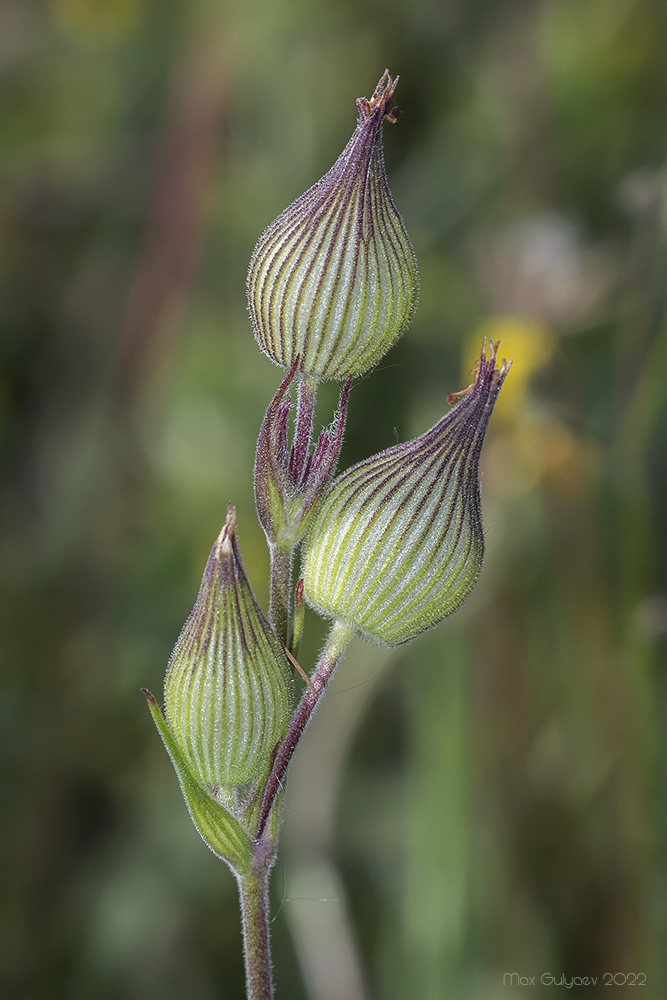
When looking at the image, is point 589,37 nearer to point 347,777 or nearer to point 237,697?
point 347,777

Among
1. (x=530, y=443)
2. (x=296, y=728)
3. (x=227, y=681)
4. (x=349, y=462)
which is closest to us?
(x=227, y=681)

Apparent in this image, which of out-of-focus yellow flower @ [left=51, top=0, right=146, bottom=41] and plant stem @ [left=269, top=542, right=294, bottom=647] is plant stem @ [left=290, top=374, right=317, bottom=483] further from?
out-of-focus yellow flower @ [left=51, top=0, right=146, bottom=41]

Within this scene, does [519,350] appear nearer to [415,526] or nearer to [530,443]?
[530,443]

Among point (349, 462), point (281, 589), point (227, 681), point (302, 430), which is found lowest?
point (227, 681)

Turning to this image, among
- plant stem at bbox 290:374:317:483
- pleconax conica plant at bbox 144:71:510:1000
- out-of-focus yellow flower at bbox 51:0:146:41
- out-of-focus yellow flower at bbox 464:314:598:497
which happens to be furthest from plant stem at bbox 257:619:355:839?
out-of-focus yellow flower at bbox 51:0:146:41

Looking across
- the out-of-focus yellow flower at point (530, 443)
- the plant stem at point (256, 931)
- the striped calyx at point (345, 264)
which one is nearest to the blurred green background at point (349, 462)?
the out-of-focus yellow flower at point (530, 443)

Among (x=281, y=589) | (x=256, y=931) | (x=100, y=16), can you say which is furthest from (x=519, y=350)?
(x=100, y=16)
